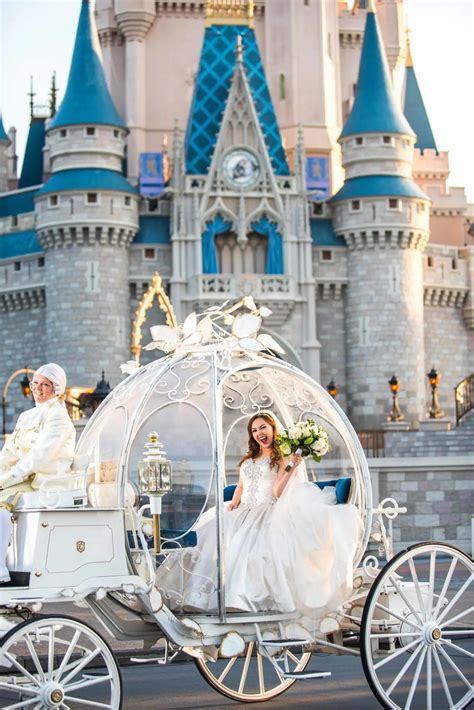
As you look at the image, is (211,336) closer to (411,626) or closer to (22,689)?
(411,626)

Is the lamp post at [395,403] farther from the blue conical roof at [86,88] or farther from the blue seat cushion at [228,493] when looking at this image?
the blue seat cushion at [228,493]

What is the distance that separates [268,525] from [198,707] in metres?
0.92

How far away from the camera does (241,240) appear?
3712 centimetres

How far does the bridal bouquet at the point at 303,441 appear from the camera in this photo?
6910mm

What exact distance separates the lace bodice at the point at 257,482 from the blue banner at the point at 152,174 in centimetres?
3210

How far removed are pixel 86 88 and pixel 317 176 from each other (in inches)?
275

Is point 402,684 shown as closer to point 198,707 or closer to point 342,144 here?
point 198,707

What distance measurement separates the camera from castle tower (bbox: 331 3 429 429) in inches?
1467

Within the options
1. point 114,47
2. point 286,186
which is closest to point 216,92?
point 286,186

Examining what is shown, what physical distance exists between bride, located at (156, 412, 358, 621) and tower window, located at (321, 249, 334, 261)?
31.6 m

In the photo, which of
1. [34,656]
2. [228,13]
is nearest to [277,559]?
[34,656]

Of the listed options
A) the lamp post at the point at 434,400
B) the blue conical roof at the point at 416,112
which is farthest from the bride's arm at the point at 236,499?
the blue conical roof at the point at 416,112

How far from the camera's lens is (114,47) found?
44094mm

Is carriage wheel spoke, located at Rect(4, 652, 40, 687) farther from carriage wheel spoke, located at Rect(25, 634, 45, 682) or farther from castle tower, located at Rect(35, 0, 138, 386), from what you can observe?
castle tower, located at Rect(35, 0, 138, 386)
